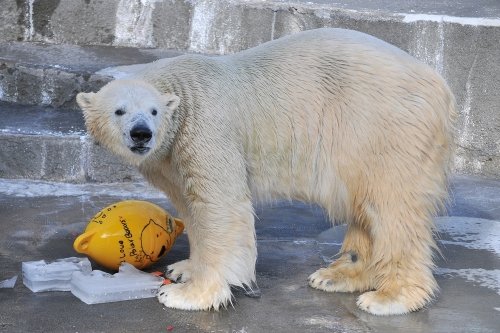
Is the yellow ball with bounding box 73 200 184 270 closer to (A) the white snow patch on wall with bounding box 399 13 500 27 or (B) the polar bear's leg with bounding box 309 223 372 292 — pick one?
(B) the polar bear's leg with bounding box 309 223 372 292

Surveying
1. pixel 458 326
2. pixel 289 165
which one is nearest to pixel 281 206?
pixel 289 165

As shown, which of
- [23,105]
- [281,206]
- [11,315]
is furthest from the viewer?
[23,105]

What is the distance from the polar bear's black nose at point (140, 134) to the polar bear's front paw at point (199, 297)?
631mm

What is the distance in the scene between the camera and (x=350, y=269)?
368 centimetres

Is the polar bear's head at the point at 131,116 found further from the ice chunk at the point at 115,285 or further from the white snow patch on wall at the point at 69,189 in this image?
the white snow patch on wall at the point at 69,189

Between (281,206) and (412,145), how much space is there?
1.58 meters

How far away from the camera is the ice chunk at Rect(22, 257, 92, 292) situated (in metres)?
3.49

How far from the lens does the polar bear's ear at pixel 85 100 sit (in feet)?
10.8

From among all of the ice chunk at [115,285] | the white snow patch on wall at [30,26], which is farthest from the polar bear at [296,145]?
the white snow patch on wall at [30,26]

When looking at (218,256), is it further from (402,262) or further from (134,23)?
(134,23)

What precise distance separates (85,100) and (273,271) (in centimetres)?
114

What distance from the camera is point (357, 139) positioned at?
11.1 ft

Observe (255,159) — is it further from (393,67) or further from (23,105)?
(23,105)

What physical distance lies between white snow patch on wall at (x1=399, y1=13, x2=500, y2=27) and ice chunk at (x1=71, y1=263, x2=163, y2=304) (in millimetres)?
3005
